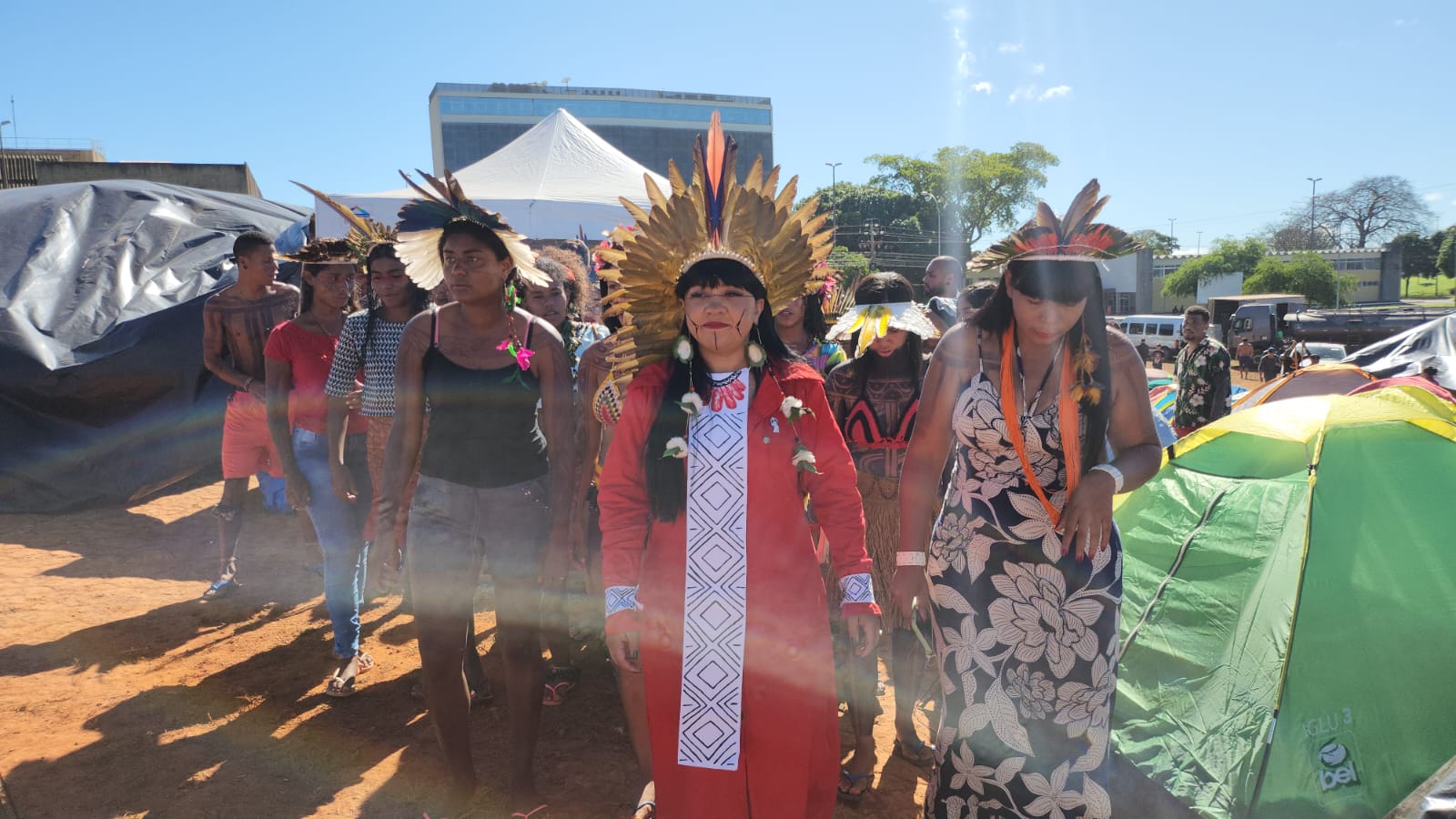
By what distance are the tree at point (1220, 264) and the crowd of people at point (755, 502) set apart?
2055 inches

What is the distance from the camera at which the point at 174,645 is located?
4676 mm

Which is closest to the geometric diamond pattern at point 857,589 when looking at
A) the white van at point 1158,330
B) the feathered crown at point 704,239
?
the feathered crown at point 704,239

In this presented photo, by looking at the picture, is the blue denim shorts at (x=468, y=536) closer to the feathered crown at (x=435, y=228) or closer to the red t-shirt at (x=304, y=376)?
the feathered crown at (x=435, y=228)

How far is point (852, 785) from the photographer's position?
3.19 metres

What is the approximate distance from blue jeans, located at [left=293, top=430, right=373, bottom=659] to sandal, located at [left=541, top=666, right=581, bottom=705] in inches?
40.9

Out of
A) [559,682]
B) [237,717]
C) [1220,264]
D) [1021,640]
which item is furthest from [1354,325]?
[237,717]

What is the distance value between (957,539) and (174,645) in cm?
454

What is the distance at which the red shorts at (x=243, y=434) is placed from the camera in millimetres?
5246

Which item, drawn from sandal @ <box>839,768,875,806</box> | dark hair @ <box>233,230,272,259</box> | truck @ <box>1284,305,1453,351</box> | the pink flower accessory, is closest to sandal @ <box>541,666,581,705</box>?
sandal @ <box>839,768,875,806</box>

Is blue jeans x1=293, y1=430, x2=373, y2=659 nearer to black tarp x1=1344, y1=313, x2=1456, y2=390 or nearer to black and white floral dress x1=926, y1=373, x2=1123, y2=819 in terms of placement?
black and white floral dress x1=926, y1=373, x2=1123, y2=819

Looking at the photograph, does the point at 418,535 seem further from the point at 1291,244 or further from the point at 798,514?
the point at 1291,244

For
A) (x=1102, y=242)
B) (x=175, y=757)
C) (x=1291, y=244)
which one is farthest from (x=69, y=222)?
(x=1291, y=244)

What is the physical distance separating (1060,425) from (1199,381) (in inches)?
211

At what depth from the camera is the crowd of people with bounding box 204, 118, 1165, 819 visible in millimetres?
2207
